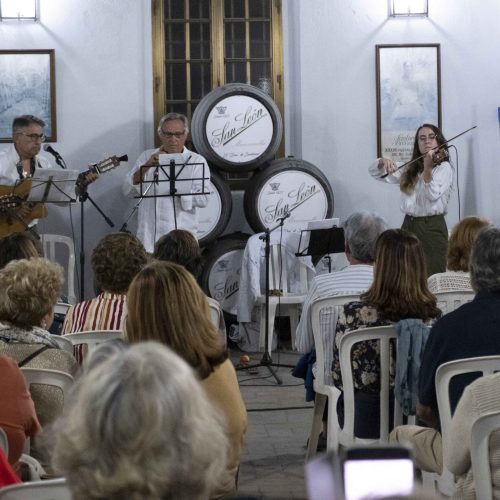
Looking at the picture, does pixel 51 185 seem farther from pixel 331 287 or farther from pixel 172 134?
pixel 331 287

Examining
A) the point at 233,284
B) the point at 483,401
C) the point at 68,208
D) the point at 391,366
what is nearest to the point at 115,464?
the point at 483,401

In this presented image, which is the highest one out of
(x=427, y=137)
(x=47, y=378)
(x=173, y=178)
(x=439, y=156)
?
(x=427, y=137)

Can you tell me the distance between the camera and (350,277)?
14.7 feet

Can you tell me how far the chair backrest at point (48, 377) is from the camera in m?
3.08

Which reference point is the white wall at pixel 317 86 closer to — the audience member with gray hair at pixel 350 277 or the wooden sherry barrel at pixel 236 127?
the wooden sherry barrel at pixel 236 127

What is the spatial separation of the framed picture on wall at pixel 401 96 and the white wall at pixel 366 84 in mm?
70

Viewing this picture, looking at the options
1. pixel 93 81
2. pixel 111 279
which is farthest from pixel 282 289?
pixel 111 279

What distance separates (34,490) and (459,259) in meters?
3.48

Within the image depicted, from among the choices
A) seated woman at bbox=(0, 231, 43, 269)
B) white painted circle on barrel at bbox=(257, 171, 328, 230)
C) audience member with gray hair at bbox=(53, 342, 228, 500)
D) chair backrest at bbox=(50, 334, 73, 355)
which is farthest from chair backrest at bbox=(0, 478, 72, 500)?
white painted circle on barrel at bbox=(257, 171, 328, 230)

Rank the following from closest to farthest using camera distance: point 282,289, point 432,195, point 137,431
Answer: point 137,431 < point 432,195 < point 282,289

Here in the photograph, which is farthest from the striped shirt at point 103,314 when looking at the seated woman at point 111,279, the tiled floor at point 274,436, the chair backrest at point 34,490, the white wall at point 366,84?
the white wall at point 366,84

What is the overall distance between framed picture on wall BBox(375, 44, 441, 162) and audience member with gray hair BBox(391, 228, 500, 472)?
5.72 meters

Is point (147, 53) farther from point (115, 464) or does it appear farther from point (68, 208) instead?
point (115, 464)

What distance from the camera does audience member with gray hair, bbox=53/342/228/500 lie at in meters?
1.21
